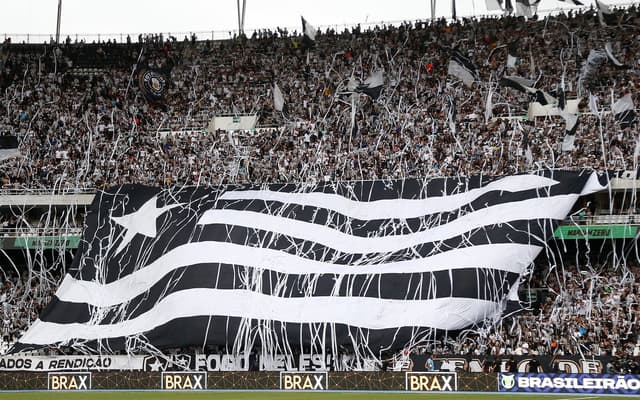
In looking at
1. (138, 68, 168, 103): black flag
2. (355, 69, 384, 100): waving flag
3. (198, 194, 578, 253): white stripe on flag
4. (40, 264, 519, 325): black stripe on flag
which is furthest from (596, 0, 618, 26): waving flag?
(138, 68, 168, 103): black flag

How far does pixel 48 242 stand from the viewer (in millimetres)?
40281

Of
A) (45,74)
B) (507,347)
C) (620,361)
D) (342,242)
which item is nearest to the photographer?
(620,361)

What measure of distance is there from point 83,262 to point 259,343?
8456mm

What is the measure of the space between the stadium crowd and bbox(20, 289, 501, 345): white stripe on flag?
3.60ft

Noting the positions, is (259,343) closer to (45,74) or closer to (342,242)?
(342,242)

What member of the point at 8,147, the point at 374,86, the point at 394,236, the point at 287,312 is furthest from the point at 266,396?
the point at 8,147

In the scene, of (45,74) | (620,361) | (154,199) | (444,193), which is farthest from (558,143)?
(45,74)

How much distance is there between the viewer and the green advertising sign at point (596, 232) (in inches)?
1401

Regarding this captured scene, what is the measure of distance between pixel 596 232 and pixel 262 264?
39.9 feet

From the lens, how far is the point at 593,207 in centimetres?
3778

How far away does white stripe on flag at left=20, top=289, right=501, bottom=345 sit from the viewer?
3269 centimetres

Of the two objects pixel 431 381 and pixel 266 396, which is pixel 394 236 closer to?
pixel 431 381

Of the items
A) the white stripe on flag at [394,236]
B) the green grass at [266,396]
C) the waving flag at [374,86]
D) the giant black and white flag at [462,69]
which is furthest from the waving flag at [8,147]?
the giant black and white flag at [462,69]

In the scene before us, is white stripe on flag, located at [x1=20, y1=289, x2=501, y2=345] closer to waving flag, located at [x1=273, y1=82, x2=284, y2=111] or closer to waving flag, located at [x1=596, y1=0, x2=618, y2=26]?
waving flag, located at [x1=273, y1=82, x2=284, y2=111]
